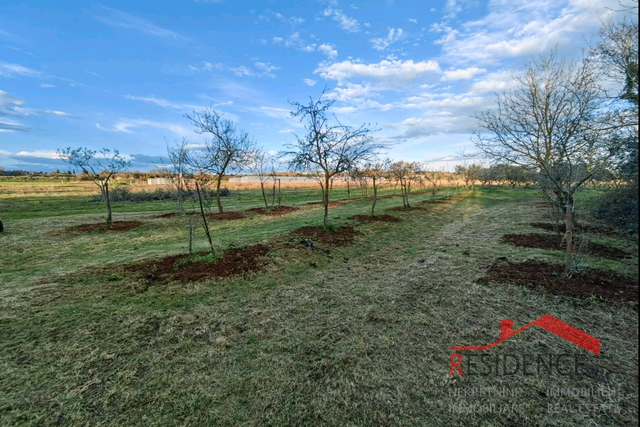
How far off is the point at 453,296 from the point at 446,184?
61429mm

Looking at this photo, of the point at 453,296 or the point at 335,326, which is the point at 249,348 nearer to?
the point at 335,326

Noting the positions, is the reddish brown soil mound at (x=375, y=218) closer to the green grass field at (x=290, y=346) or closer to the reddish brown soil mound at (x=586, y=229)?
the green grass field at (x=290, y=346)

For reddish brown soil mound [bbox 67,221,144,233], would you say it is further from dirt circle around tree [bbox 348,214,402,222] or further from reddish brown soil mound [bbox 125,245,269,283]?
dirt circle around tree [bbox 348,214,402,222]

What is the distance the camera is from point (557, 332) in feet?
11.8

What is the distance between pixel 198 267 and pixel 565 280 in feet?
26.9

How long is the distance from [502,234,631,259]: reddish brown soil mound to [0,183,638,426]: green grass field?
655mm

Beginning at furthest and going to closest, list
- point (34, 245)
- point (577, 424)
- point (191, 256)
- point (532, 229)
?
point (532, 229) < point (34, 245) < point (191, 256) < point (577, 424)

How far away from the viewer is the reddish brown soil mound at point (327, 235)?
8.97 m

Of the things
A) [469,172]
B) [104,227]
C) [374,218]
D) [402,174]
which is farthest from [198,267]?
[469,172]

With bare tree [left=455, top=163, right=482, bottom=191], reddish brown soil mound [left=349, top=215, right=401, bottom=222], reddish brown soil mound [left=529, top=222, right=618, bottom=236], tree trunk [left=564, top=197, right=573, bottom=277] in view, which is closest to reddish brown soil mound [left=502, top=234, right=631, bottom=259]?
reddish brown soil mound [left=529, top=222, right=618, bottom=236]

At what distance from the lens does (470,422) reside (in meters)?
2.34

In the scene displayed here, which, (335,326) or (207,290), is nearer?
(335,326)

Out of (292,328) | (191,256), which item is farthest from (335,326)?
(191,256)

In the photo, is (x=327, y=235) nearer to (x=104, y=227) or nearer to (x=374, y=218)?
(x=374, y=218)
